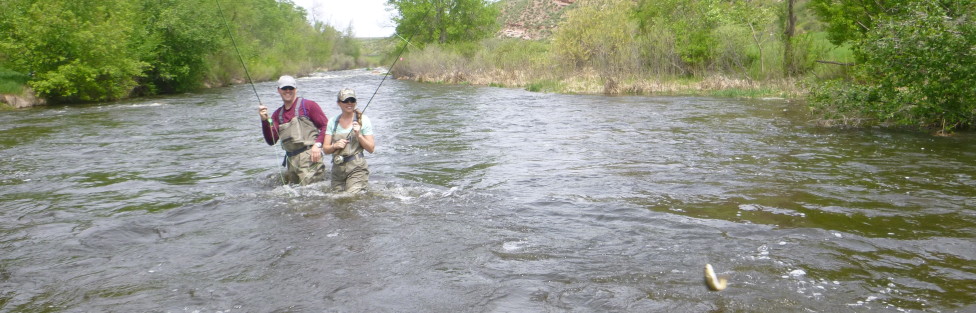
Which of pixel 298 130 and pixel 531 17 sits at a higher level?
pixel 531 17

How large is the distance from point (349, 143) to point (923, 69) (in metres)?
10.6

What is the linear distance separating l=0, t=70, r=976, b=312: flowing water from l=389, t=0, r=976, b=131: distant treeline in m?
1.01

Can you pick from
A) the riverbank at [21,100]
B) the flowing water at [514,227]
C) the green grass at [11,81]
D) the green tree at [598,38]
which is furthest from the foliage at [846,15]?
the green grass at [11,81]

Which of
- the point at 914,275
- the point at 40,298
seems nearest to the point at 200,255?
the point at 40,298

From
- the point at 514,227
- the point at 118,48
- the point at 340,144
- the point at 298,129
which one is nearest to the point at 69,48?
the point at 118,48

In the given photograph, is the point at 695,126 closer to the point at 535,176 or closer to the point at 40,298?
the point at 535,176

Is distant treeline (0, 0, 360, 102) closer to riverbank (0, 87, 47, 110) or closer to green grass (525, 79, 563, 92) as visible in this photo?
riverbank (0, 87, 47, 110)

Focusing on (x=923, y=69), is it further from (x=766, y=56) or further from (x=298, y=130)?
(x=766, y=56)

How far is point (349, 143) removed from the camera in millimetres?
8094

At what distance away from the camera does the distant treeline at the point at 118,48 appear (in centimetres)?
2691

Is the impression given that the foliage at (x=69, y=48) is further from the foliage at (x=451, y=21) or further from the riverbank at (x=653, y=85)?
the foliage at (x=451, y=21)

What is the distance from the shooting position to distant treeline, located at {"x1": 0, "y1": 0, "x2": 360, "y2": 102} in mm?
26906

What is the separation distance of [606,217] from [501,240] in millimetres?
1453

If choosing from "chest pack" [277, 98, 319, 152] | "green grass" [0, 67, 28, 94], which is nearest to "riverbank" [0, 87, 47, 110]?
"green grass" [0, 67, 28, 94]
